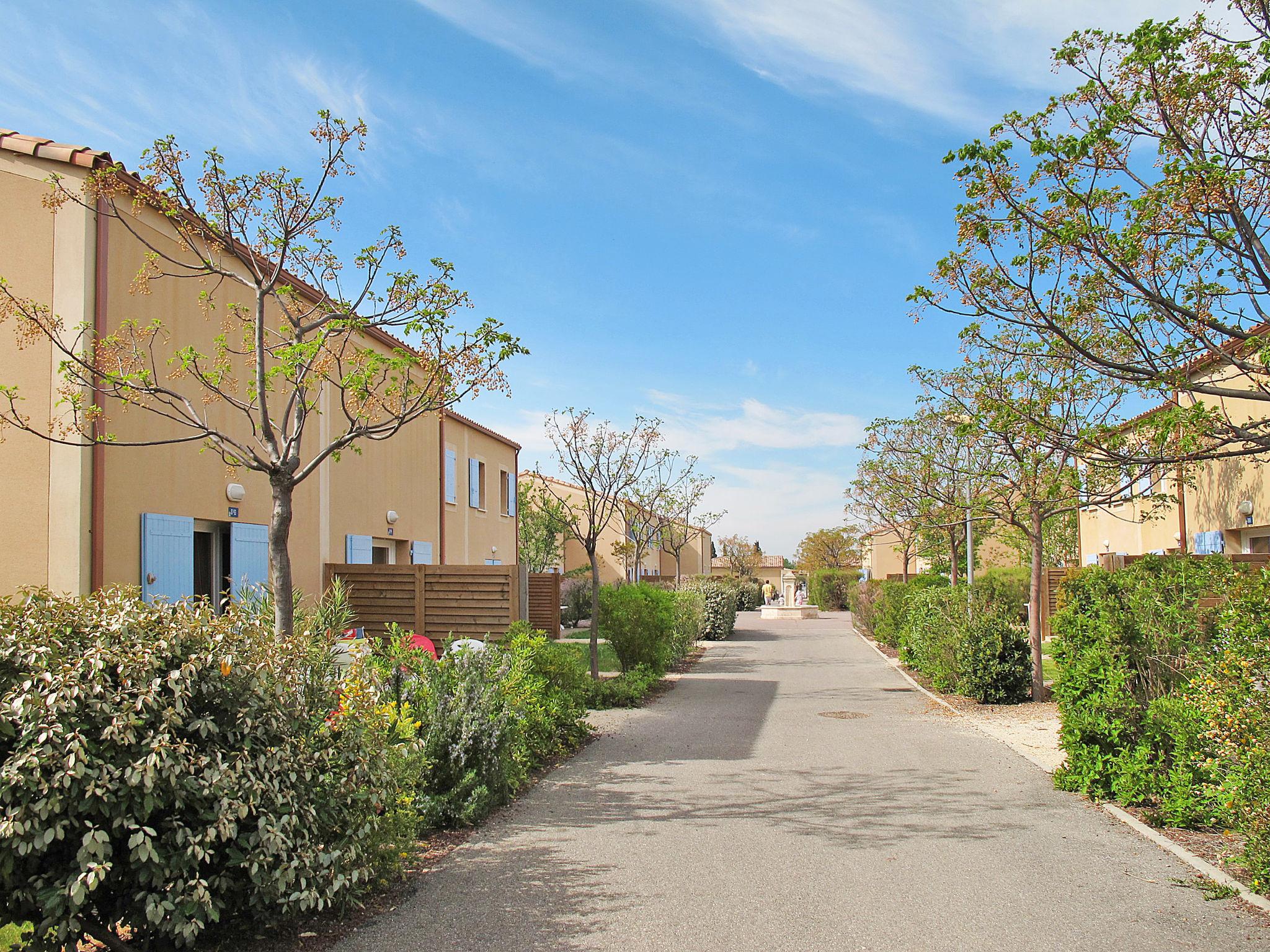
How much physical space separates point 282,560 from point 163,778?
2711mm

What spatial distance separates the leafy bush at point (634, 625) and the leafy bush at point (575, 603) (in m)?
14.3

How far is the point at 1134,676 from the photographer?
22.9 ft

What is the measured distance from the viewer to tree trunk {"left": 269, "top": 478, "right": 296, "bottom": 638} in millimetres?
6258

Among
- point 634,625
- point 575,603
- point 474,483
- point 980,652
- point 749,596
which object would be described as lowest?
point 749,596

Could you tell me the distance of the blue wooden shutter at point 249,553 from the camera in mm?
11188

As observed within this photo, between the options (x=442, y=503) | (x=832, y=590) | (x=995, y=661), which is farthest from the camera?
(x=832, y=590)

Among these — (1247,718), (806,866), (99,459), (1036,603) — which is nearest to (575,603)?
(1036,603)

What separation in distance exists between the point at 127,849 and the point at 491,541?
65.4 feet

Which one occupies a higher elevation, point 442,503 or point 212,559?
point 442,503

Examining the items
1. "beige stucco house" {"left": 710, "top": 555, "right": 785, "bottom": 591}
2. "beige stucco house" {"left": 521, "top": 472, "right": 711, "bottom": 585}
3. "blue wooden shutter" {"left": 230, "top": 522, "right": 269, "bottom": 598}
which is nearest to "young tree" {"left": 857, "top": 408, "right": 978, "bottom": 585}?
"blue wooden shutter" {"left": 230, "top": 522, "right": 269, "bottom": 598}

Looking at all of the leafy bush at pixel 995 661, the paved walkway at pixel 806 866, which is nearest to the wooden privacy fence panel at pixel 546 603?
the leafy bush at pixel 995 661

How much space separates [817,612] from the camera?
140 feet

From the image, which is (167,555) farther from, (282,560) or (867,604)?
(867,604)

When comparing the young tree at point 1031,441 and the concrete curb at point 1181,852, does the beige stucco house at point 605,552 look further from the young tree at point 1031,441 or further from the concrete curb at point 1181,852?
the concrete curb at point 1181,852
